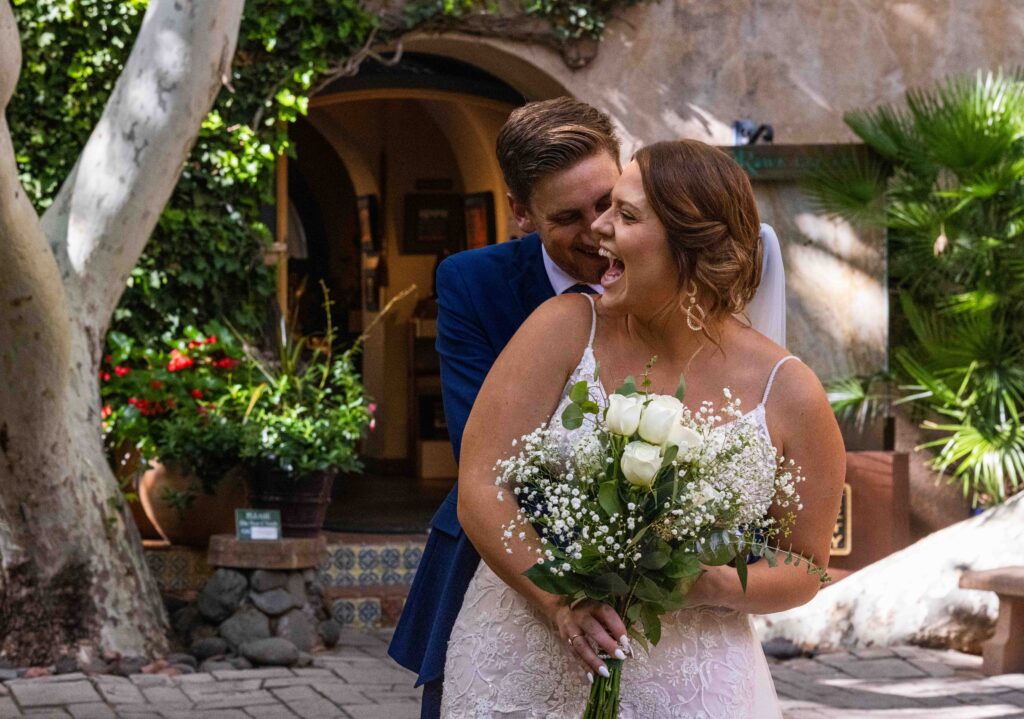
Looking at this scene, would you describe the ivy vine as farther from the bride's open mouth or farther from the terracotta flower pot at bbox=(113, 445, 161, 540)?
the bride's open mouth

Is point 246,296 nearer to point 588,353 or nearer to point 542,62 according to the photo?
point 542,62

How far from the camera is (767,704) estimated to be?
2.38 metres

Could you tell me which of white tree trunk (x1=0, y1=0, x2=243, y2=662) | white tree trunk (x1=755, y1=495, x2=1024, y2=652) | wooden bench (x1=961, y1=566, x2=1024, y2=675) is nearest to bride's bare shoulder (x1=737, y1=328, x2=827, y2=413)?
white tree trunk (x1=0, y1=0, x2=243, y2=662)

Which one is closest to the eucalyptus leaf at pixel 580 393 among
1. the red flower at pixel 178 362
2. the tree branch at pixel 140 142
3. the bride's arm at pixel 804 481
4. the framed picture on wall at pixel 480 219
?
the bride's arm at pixel 804 481

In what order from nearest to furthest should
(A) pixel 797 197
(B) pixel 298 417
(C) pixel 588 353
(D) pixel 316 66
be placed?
(C) pixel 588 353, (B) pixel 298 417, (D) pixel 316 66, (A) pixel 797 197

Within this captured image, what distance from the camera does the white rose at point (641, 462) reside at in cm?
200

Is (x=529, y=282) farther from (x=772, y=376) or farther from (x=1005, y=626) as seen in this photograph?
(x=1005, y=626)

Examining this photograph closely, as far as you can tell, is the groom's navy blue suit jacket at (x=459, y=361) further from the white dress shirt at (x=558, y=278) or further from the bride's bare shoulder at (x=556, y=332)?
the bride's bare shoulder at (x=556, y=332)

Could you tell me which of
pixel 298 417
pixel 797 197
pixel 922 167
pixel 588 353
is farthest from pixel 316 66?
pixel 588 353

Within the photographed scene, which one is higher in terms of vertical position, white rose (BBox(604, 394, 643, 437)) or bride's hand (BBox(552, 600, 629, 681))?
white rose (BBox(604, 394, 643, 437))

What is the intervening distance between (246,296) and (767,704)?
19.9 ft

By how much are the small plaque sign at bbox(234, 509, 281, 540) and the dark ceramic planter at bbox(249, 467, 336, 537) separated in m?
0.09

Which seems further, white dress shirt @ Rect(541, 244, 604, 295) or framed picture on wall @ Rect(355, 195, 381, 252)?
framed picture on wall @ Rect(355, 195, 381, 252)

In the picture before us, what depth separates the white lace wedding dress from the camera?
7.51 feet
